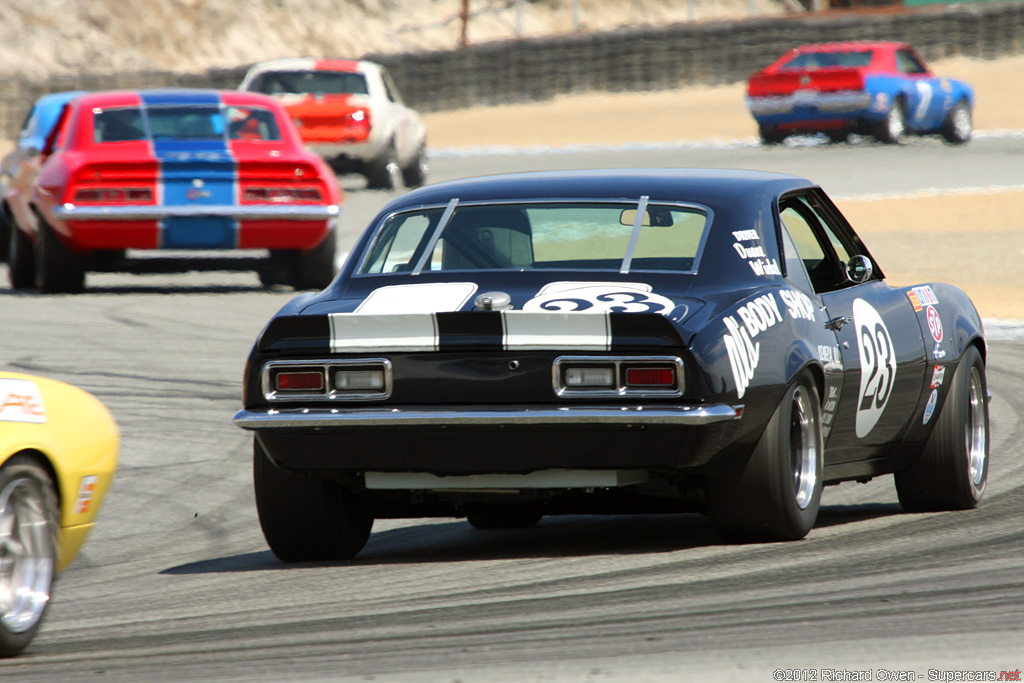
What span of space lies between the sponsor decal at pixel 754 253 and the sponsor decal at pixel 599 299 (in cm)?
46

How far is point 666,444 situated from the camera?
18.8ft

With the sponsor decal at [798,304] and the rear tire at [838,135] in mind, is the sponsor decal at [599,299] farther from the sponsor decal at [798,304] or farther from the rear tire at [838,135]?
the rear tire at [838,135]

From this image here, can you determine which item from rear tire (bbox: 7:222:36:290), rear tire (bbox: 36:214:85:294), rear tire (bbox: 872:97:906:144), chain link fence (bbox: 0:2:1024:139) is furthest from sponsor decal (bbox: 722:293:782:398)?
chain link fence (bbox: 0:2:1024:139)

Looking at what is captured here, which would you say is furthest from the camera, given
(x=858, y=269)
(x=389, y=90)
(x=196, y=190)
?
(x=389, y=90)

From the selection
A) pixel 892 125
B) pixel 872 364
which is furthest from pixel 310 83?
pixel 872 364

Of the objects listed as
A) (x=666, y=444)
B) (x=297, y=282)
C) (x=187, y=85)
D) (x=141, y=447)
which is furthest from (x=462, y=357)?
(x=187, y=85)

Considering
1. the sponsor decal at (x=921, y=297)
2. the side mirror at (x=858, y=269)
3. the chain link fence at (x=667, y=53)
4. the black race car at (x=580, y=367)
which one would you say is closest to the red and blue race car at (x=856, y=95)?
the chain link fence at (x=667, y=53)

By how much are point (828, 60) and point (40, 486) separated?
82.9 ft

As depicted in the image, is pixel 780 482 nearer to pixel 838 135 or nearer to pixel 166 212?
pixel 166 212

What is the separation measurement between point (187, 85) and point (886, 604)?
38.8 meters

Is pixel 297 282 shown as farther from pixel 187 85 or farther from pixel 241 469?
pixel 187 85

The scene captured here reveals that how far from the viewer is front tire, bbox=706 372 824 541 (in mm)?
5953

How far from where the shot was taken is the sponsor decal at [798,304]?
6.31 m

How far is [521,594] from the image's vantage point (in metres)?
5.51
